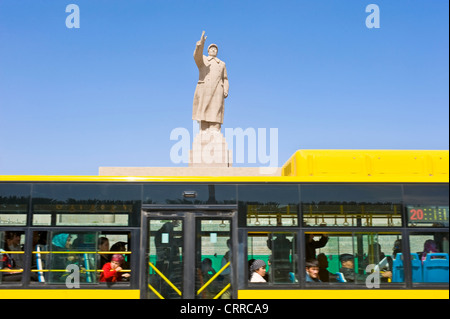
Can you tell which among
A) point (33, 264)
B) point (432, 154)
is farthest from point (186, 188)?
point (432, 154)

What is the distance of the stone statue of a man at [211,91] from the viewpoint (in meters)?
20.0

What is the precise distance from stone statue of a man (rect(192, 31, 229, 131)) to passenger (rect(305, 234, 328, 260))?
13.9 metres

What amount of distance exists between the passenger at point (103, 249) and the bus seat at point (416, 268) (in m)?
4.73

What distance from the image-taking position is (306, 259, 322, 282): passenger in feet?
21.5

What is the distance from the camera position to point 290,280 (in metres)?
6.52

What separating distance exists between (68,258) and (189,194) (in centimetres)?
211

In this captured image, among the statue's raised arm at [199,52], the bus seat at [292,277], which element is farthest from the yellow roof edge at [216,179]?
the statue's raised arm at [199,52]

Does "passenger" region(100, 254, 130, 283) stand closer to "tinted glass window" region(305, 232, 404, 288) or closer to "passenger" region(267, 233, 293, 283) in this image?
"passenger" region(267, 233, 293, 283)
